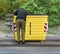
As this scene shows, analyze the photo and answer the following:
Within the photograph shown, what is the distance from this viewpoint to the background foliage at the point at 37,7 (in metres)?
17.4

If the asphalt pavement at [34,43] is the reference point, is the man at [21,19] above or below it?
above

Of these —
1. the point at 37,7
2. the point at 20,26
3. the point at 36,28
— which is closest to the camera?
the point at 20,26

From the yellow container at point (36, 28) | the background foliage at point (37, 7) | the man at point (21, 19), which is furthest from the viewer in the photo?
the background foliage at point (37, 7)

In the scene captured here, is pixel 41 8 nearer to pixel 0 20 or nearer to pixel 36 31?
pixel 0 20

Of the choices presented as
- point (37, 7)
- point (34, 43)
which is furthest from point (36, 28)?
point (37, 7)

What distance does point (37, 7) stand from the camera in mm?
17641

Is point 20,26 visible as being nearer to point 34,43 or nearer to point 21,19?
point 21,19

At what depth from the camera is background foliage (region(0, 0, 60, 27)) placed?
17.4 m

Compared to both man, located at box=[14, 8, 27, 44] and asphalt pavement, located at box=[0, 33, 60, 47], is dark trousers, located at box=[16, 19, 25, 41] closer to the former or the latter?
man, located at box=[14, 8, 27, 44]

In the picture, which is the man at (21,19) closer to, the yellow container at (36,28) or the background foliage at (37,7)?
the yellow container at (36,28)

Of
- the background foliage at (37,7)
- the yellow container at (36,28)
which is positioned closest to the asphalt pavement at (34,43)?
the yellow container at (36,28)

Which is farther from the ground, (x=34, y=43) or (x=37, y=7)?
(x=37, y=7)

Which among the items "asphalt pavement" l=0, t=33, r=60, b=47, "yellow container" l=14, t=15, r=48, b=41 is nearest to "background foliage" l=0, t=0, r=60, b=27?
"asphalt pavement" l=0, t=33, r=60, b=47

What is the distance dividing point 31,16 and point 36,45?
1385 millimetres
